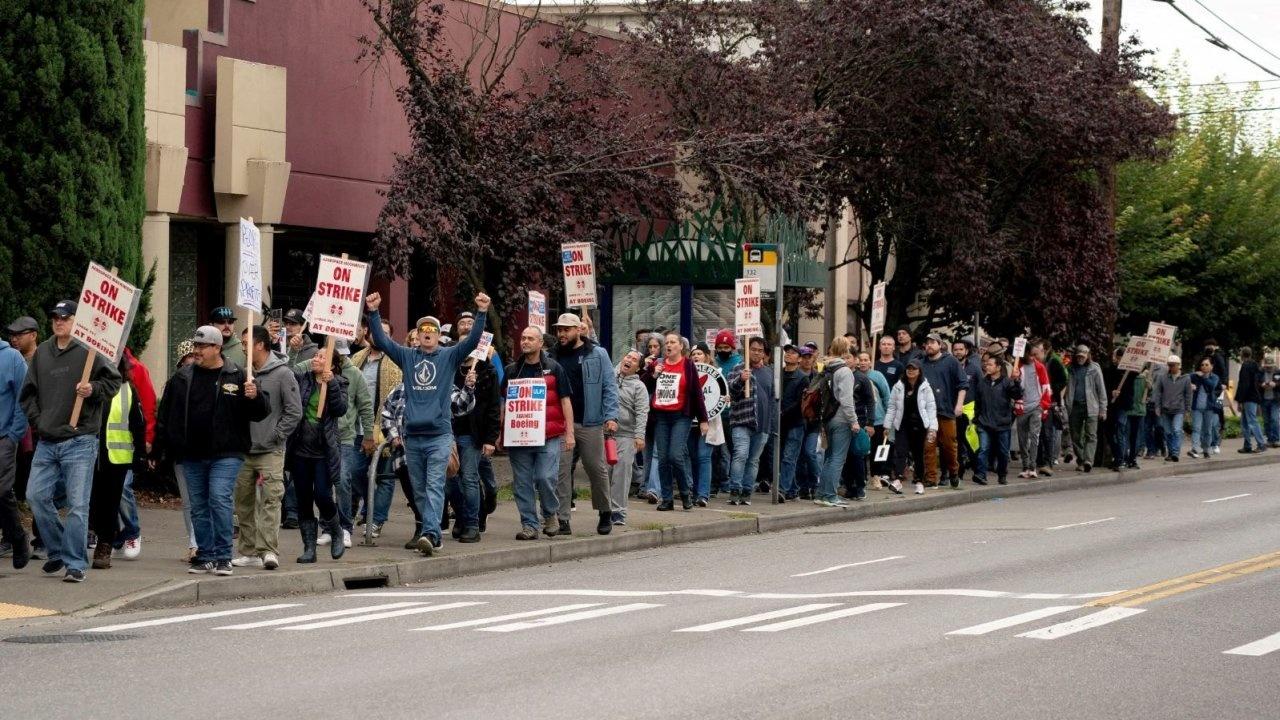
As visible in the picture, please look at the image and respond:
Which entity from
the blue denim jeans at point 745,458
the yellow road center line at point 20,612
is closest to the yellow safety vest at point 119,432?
the yellow road center line at point 20,612

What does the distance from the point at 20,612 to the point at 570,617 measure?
362cm

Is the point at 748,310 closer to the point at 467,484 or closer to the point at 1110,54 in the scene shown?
the point at 467,484

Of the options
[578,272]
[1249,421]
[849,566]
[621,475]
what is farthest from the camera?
[1249,421]

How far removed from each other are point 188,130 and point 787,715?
49.8 feet

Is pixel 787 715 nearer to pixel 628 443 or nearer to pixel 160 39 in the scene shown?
pixel 628 443

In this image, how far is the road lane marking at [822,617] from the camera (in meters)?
11.0

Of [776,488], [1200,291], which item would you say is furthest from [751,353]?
[1200,291]

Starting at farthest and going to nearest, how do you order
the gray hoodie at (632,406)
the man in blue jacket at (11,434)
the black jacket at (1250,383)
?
the black jacket at (1250,383)
the gray hoodie at (632,406)
the man in blue jacket at (11,434)

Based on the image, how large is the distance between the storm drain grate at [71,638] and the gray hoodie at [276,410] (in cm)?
290

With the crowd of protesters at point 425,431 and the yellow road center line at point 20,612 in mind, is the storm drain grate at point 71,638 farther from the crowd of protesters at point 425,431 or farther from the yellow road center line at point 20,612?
the crowd of protesters at point 425,431

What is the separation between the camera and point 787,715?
26.9ft

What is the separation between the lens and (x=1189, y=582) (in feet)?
43.8

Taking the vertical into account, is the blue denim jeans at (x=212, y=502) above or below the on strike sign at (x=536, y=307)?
below

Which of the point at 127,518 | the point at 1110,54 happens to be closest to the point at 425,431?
the point at 127,518
